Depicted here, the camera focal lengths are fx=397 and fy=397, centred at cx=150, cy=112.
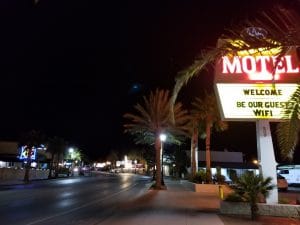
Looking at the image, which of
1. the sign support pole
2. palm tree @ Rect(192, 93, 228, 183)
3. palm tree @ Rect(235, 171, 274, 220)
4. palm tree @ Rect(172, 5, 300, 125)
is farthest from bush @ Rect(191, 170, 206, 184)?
palm tree @ Rect(172, 5, 300, 125)

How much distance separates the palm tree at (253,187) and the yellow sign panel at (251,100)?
2925mm

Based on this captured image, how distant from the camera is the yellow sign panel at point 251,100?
17.1 meters

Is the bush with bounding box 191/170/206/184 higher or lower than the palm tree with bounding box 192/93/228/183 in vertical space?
lower

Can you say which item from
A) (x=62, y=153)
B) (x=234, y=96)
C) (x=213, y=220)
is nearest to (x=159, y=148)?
(x=234, y=96)

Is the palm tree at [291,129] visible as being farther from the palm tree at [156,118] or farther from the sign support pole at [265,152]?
the palm tree at [156,118]

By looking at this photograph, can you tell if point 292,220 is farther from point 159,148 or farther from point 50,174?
point 50,174

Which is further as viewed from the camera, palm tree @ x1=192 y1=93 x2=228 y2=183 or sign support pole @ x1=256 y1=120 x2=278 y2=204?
palm tree @ x1=192 y1=93 x2=228 y2=183

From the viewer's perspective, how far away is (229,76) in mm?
17516

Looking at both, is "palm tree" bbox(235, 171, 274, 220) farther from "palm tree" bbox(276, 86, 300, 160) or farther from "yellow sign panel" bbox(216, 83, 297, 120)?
"palm tree" bbox(276, 86, 300, 160)

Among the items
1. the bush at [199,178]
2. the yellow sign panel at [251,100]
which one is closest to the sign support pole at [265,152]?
the yellow sign panel at [251,100]

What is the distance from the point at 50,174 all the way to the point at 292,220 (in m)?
55.6

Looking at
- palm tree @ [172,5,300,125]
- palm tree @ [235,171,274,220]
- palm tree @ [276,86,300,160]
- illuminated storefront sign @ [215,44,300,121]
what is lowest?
palm tree @ [235,171,274,220]

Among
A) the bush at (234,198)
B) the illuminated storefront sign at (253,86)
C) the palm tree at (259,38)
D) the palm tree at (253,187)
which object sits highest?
the illuminated storefront sign at (253,86)

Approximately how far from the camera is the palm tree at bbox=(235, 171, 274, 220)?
15169 mm
